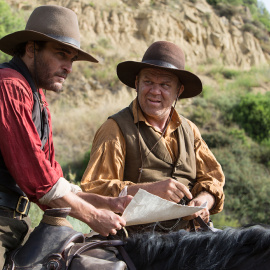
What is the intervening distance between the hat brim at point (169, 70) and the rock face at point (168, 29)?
1996cm

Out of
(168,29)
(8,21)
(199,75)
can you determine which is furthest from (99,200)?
(168,29)

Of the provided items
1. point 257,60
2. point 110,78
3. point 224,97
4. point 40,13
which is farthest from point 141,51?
point 40,13

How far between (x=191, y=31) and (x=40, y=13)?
85.4 feet

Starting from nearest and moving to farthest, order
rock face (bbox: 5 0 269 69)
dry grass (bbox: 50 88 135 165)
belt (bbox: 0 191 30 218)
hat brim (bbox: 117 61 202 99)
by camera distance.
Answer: belt (bbox: 0 191 30 218), hat brim (bbox: 117 61 202 99), dry grass (bbox: 50 88 135 165), rock face (bbox: 5 0 269 69)

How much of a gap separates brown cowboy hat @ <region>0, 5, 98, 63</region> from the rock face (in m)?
21.0

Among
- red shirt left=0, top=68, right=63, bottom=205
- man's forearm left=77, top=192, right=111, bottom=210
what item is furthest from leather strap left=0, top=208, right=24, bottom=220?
man's forearm left=77, top=192, right=111, bottom=210

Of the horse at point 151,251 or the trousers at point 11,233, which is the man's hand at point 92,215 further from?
the trousers at point 11,233

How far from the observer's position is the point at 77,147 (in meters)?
17.5

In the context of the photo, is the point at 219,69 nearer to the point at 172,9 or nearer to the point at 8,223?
the point at 172,9

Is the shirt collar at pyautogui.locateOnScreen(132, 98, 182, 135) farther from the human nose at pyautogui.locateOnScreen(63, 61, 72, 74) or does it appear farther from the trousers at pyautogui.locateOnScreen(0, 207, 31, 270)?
the trousers at pyautogui.locateOnScreen(0, 207, 31, 270)

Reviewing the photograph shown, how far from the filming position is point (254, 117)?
19.3 metres

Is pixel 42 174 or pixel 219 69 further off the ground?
pixel 42 174

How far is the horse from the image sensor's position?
72.4 inches

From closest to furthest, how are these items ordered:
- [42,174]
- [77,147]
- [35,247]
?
[35,247], [42,174], [77,147]
